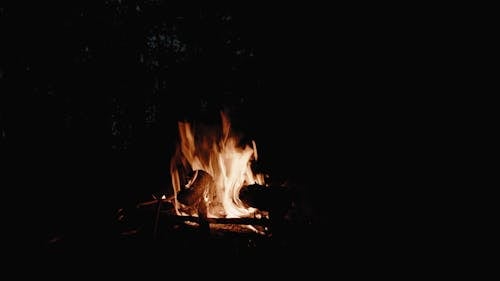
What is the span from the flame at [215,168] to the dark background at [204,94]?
9.2 inches

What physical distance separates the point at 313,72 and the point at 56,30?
297 centimetres

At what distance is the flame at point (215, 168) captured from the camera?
3662 mm

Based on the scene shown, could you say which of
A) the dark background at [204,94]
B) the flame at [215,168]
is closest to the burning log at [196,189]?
the flame at [215,168]

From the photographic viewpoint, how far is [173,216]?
3357 mm

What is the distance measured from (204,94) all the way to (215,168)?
0.94m

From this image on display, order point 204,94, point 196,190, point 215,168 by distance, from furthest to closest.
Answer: point 204,94
point 215,168
point 196,190

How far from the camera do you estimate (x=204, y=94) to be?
14.1ft

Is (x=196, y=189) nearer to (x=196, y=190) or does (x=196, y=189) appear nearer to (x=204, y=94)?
(x=196, y=190)

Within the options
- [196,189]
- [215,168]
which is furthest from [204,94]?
[196,189]

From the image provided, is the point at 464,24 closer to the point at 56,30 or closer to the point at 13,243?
the point at 56,30

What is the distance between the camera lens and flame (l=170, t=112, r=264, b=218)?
12.0 feet

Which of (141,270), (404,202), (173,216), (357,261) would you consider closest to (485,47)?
(404,202)

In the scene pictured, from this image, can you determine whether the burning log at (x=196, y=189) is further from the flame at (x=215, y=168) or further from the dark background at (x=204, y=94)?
the dark background at (x=204, y=94)

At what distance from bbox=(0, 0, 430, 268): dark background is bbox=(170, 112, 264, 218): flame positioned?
0.23m
